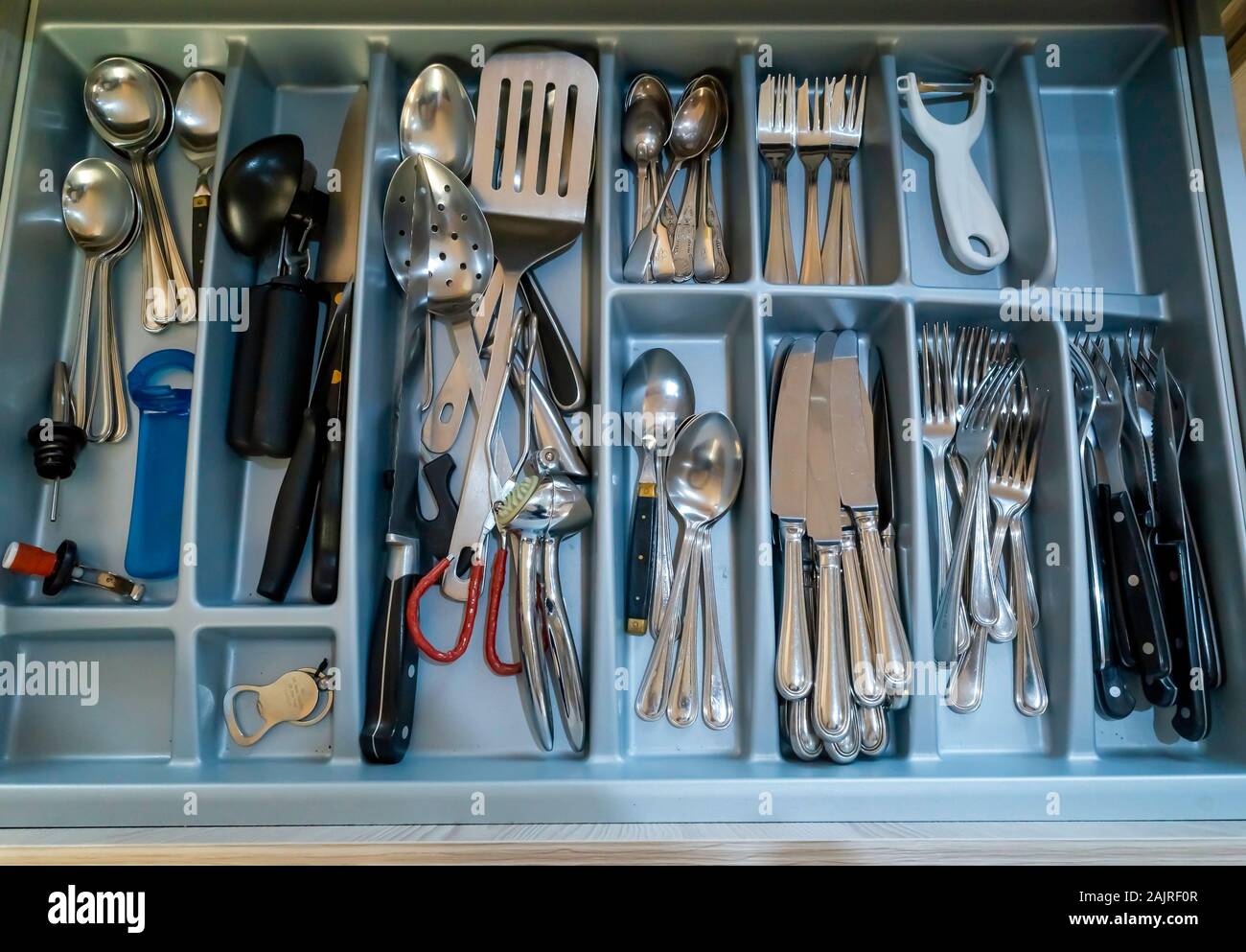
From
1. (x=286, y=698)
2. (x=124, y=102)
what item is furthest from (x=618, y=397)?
(x=124, y=102)

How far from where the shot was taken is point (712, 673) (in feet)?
2.73

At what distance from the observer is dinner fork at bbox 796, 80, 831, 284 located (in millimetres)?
957

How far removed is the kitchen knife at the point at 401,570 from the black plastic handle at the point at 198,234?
0.27 m

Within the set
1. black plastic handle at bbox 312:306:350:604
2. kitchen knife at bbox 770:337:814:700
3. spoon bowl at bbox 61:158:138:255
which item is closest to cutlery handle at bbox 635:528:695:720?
kitchen knife at bbox 770:337:814:700

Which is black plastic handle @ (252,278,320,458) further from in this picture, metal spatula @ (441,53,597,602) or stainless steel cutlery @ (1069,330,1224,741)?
stainless steel cutlery @ (1069,330,1224,741)

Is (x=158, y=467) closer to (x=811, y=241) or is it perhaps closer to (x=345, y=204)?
(x=345, y=204)

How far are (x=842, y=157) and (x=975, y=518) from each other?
49 cm

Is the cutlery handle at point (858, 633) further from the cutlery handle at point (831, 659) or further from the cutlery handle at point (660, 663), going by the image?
the cutlery handle at point (660, 663)

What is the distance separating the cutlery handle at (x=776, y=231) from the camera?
37.2 inches

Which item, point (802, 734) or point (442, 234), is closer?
point (802, 734)

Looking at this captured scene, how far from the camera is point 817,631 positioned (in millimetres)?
825

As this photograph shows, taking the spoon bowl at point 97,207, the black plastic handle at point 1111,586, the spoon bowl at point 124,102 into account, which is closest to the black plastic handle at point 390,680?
the spoon bowl at point 97,207
